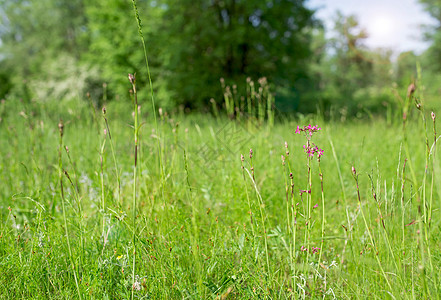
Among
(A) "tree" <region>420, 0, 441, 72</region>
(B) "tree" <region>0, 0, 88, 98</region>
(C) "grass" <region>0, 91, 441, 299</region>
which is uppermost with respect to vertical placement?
(B) "tree" <region>0, 0, 88, 98</region>

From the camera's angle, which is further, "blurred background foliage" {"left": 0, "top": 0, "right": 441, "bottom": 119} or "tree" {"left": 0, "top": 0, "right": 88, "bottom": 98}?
"tree" {"left": 0, "top": 0, "right": 88, "bottom": 98}

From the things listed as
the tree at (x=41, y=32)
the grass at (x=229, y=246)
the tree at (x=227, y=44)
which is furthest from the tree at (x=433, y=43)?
the tree at (x=41, y=32)

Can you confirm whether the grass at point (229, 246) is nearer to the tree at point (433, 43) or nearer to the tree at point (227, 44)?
the tree at point (227, 44)

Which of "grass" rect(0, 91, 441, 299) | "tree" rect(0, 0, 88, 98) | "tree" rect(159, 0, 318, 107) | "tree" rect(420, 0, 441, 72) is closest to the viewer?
"grass" rect(0, 91, 441, 299)

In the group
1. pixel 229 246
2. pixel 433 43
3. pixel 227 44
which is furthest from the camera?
pixel 433 43

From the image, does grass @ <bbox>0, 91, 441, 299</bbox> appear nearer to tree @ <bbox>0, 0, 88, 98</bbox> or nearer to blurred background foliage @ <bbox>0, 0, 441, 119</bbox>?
blurred background foliage @ <bbox>0, 0, 441, 119</bbox>

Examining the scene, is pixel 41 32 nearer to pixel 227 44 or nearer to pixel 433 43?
pixel 227 44

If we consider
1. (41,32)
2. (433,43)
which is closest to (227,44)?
(433,43)

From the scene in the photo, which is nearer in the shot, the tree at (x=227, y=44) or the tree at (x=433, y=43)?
the tree at (x=227, y=44)

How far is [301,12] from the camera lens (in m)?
12.6

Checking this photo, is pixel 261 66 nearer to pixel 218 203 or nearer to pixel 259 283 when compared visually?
pixel 218 203

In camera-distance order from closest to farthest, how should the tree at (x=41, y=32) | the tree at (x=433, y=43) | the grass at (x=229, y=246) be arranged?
the grass at (x=229, y=246)
the tree at (x=433, y=43)
the tree at (x=41, y=32)

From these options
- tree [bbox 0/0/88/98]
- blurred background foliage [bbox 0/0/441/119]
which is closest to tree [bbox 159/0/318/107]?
blurred background foliage [bbox 0/0/441/119]

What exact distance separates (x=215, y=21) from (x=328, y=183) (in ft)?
34.9
